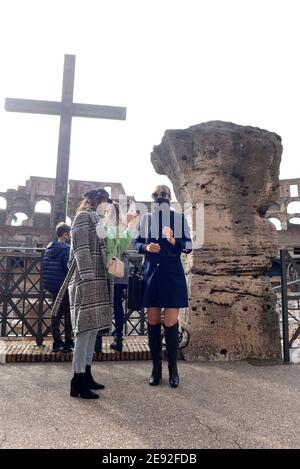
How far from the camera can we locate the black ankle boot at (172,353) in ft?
9.22

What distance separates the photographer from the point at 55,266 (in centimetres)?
396

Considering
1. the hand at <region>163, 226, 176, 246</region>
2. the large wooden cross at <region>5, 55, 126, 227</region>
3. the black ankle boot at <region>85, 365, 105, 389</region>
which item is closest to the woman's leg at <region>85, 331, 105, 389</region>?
the black ankle boot at <region>85, 365, 105, 389</region>

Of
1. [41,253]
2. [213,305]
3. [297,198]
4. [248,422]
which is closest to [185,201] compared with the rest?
[213,305]

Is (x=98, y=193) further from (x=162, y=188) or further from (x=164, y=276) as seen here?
(x=164, y=276)

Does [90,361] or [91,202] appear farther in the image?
[91,202]

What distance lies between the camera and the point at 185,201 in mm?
4316

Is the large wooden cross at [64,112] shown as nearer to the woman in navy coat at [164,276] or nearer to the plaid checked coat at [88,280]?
→ the woman in navy coat at [164,276]

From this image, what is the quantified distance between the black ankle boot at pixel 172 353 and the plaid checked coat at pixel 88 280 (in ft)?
1.91

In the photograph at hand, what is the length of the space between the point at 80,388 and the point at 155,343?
0.74 m

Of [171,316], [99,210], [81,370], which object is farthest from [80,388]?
[99,210]

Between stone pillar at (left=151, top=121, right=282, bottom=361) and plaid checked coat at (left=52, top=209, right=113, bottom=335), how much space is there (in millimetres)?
1436

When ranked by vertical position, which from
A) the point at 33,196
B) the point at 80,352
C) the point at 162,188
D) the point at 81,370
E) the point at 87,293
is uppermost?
the point at 33,196

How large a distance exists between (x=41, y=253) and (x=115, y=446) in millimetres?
3077

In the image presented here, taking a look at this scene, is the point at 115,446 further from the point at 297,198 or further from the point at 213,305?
the point at 297,198
